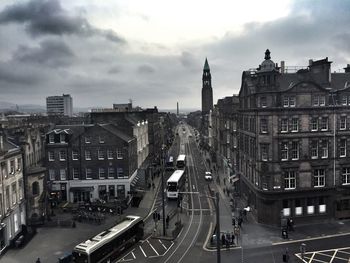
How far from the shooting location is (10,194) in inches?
1809

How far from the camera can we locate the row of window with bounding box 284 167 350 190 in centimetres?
5078

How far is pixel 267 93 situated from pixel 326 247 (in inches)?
822

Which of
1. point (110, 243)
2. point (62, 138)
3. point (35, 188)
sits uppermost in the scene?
point (62, 138)

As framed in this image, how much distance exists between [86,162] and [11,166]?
20.8 m

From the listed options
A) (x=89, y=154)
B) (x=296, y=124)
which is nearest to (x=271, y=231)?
(x=296, y=124)

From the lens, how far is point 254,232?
47.9 metres

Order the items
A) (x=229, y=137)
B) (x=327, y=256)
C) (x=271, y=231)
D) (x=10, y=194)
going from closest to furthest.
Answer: (x=327, y=256) < (x=10, y=194) < (x=271, y=231) < (x=229, y=137)

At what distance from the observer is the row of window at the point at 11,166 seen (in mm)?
44269

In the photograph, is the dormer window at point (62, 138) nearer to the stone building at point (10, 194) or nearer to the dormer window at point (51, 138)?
the dormer window at point (51, 138)

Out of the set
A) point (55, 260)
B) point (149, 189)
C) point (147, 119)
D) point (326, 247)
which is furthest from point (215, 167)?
point (55, 260)

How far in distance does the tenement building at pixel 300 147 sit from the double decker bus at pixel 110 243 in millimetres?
18925

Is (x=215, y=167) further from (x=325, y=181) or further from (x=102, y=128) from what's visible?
(x=325, y=181)

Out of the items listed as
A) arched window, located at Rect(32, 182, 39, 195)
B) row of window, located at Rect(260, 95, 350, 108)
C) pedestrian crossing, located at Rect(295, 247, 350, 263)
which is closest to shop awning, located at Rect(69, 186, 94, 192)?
arched window, located at Rect(32, 182, 39, 195)

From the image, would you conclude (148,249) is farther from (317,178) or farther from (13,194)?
(317,178)
